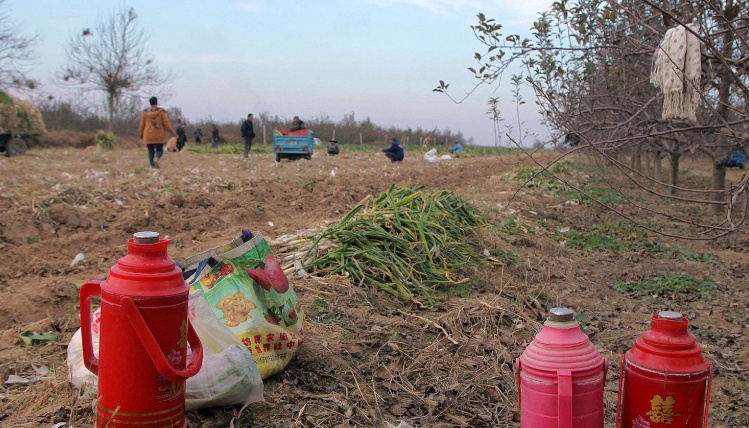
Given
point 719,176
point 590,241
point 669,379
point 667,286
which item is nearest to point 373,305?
point 669,379

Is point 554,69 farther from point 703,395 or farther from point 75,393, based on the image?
point 75,393

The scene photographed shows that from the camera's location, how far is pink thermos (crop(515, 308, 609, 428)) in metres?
2.09

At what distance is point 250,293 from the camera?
9.62 ft

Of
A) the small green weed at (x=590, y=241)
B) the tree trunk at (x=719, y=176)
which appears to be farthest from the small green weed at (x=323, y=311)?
the tree trunk at (x=719, y=176)

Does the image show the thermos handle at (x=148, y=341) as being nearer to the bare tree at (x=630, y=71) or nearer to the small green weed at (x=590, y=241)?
the bare tree at (x=630, y=71)

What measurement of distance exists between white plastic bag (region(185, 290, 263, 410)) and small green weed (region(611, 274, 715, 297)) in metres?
4.27

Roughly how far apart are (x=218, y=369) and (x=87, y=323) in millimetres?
533

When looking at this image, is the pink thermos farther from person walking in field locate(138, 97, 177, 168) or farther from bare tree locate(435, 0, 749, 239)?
person walking in field locate(138, 97, 177, 168)

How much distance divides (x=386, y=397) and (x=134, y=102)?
3465cm

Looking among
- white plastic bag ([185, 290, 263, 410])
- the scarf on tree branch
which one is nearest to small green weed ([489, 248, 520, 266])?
the scarf on tree branch

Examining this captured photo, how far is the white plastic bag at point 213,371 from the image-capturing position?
2562 mm

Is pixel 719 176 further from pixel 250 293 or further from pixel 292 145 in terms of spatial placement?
pixel 292 145

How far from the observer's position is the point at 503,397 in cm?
333

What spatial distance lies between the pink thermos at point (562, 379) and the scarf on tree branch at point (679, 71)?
274 centimetres
